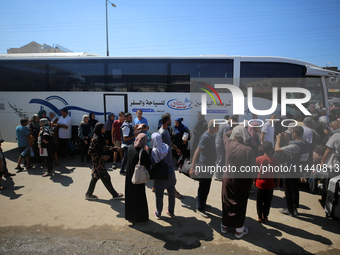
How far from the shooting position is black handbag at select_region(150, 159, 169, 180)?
3.51 metres

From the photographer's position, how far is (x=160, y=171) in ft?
11.5

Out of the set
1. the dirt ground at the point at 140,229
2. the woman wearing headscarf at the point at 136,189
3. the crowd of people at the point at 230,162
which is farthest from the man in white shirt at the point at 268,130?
the woman wearing headscarf at the point at 136,189

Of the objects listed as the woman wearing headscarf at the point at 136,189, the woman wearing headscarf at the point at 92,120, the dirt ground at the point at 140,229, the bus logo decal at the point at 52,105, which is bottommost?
the dirt ground at the point at 140,229

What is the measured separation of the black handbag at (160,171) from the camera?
3.51 metres

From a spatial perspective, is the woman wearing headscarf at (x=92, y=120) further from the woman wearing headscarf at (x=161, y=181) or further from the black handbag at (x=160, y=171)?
the black handbag at (x=160, y=171)

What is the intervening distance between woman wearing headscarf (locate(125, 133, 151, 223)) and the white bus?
417 cm

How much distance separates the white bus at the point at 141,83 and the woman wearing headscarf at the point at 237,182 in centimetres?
402

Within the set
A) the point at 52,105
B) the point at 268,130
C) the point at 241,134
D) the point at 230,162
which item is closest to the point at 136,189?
the point at 230,162

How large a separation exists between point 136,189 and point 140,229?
719 millimetres

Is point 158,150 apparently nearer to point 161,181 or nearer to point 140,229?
point 161,181

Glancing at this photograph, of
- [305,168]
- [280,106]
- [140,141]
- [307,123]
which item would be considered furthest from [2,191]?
[280,106]

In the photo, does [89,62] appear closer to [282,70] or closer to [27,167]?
[27,167]

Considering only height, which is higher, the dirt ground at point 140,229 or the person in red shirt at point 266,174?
the person in red shirt at point 266,174

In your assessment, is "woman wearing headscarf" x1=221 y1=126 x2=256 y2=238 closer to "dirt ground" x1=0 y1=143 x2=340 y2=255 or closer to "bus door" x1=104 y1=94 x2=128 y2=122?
"dirt ground" x1=0 y1=143 x2=340 y2=255
